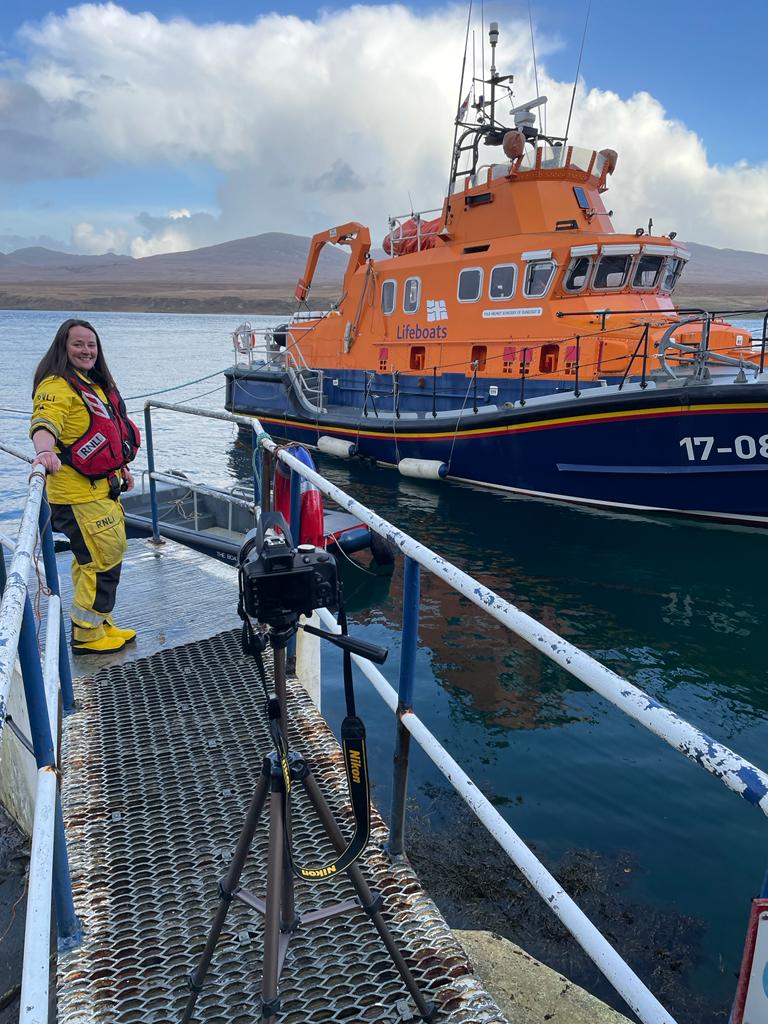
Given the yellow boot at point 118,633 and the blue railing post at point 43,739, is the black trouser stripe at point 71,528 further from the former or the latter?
the blue railing post at point 43,739

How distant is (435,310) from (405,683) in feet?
36.4

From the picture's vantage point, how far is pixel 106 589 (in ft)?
11.9

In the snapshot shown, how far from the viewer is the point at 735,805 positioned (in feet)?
14.9

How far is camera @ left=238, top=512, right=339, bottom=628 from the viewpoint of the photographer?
5.19 ft

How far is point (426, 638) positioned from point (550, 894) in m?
5.39

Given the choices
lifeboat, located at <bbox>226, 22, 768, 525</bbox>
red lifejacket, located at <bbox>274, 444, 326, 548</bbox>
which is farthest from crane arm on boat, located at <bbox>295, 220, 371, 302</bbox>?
red lifejacket, located at <bbox>274, 444, 326, 548</bbox>

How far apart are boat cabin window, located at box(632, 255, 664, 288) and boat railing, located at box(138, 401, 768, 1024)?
1018cm

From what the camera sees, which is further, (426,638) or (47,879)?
(426,638)

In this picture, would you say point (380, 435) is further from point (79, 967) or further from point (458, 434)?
point (79, 967)

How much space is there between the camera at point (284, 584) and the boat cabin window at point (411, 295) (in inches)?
462

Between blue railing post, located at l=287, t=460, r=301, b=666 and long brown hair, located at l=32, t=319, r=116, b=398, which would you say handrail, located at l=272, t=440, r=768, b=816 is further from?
long brown hair, located at l=32, t=319, r=116, b=398

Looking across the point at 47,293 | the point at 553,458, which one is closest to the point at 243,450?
the point at 553,458

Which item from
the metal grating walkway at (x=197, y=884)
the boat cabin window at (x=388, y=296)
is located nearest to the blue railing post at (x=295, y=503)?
the metal grating walkway at (x=197, y=884)

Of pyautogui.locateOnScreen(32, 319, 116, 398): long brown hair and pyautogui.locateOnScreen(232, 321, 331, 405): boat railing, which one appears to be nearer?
pyautogui.locateOnScreen(32, 319, 116, 398): long brown hair
